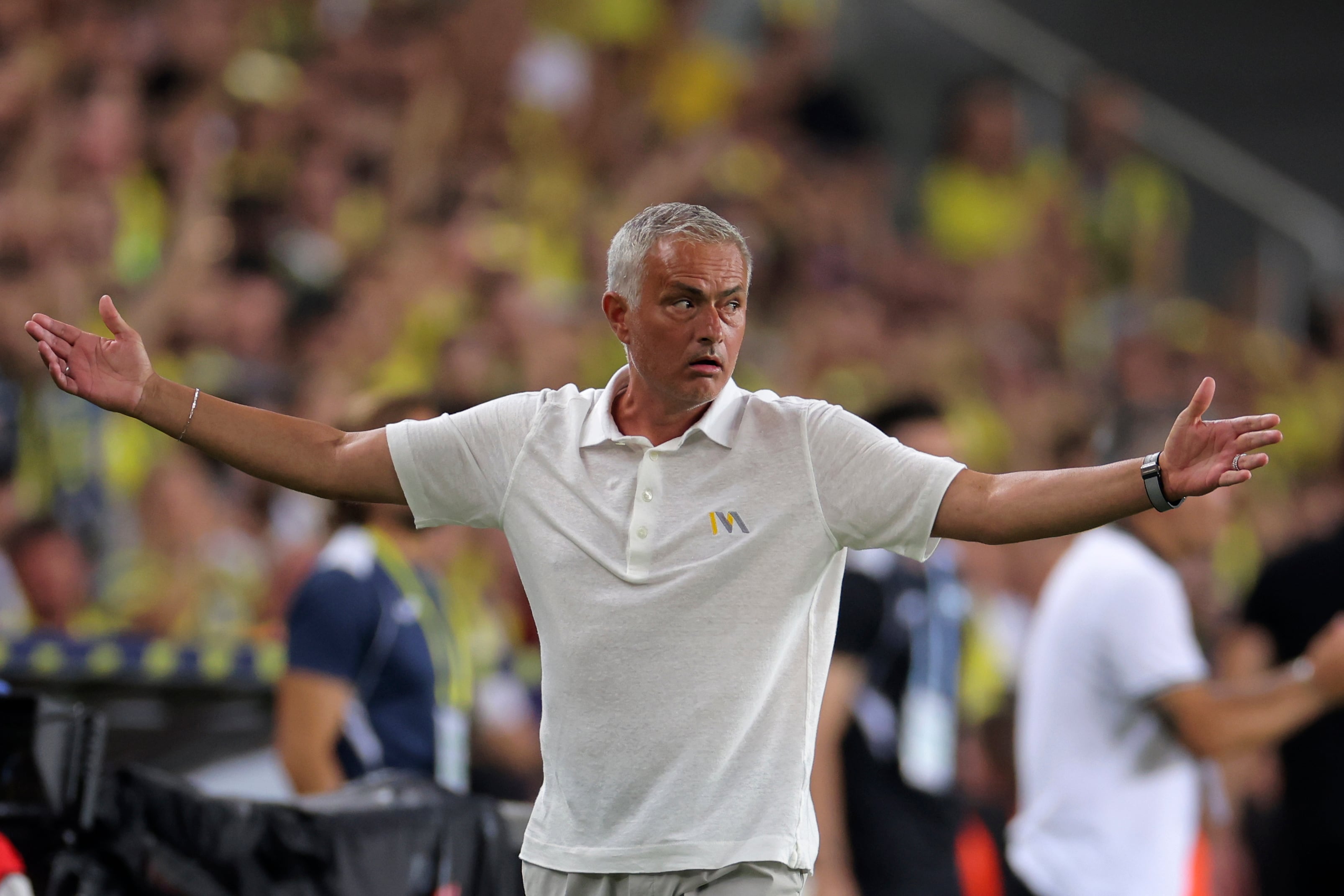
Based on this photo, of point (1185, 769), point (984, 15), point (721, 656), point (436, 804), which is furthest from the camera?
point (984, 15)

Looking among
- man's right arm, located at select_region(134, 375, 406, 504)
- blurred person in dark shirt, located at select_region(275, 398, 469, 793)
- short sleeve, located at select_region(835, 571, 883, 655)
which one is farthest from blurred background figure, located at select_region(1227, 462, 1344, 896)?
man's right arm, located at select_region(134, 375, 406, 504)

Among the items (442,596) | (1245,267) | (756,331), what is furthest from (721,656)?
(1245,267)

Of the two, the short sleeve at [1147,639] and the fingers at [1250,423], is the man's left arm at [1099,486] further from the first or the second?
the short sleeve at [1147,639]

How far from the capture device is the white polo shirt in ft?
9.18

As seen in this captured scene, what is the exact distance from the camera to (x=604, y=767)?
2.84m

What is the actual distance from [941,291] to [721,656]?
8346 mm

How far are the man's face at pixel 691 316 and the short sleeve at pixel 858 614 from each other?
77.4 inches

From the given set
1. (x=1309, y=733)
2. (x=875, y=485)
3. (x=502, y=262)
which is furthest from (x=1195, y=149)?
(x=875, y=485)

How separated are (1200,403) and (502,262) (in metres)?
5.99

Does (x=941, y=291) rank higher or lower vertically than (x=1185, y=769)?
higher

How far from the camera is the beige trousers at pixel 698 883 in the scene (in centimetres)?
277

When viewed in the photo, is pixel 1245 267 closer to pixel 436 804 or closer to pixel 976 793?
pixel 976 793

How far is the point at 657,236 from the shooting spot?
295 cm

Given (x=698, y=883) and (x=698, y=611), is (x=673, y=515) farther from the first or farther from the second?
(x=698, y=883)
